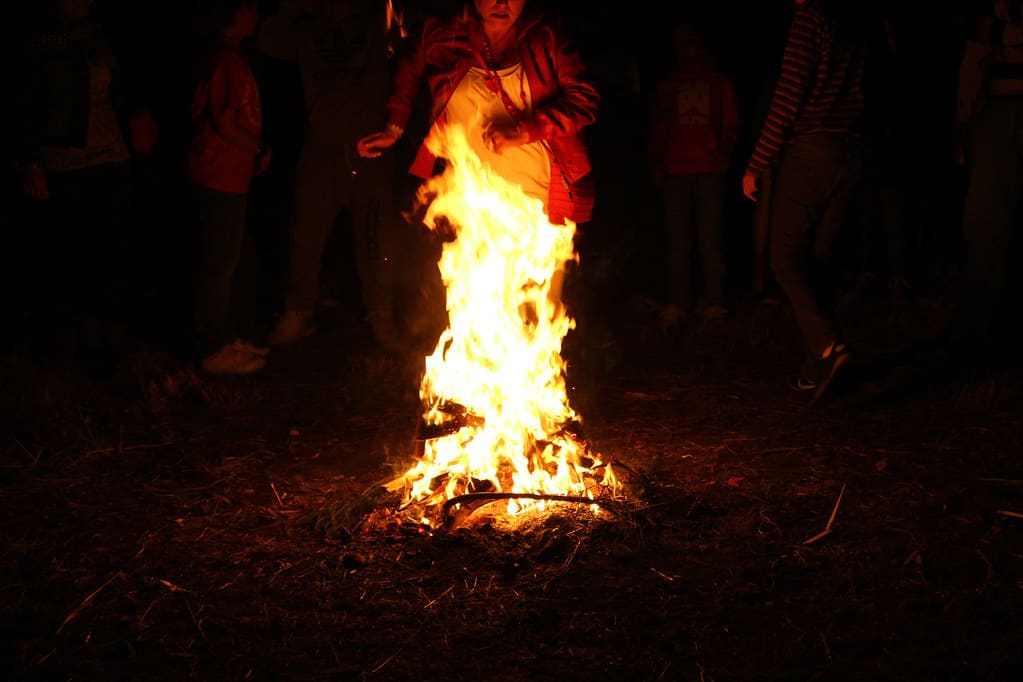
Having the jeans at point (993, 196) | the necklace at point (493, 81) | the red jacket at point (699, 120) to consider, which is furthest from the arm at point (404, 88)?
the jeans at point (993, 196)

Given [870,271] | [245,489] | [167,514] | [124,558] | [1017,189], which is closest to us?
[124,558]

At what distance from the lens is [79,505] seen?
181 inches

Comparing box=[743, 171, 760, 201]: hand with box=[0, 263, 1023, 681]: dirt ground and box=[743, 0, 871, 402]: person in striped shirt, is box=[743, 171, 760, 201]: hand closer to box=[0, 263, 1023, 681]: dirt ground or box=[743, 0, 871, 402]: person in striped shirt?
box=[743, 0, 871, 402]: person in striped shirt

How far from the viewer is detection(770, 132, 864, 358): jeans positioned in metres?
5.50

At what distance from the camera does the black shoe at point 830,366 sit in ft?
18.8

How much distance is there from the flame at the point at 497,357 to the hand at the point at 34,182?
Result: 9.23 ft

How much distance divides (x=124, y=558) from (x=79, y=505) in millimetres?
709

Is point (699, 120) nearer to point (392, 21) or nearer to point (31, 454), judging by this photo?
point (392, 21)

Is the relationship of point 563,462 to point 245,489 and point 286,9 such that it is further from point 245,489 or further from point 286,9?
point 286,9

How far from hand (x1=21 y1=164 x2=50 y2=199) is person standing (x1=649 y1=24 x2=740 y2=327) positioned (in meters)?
4.72

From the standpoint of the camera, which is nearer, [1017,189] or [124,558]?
Result: [124,558]

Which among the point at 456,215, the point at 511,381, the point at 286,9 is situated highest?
the point at 286,9

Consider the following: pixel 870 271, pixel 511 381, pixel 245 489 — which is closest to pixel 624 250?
pixel 870 271

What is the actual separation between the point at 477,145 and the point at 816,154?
2017mm
